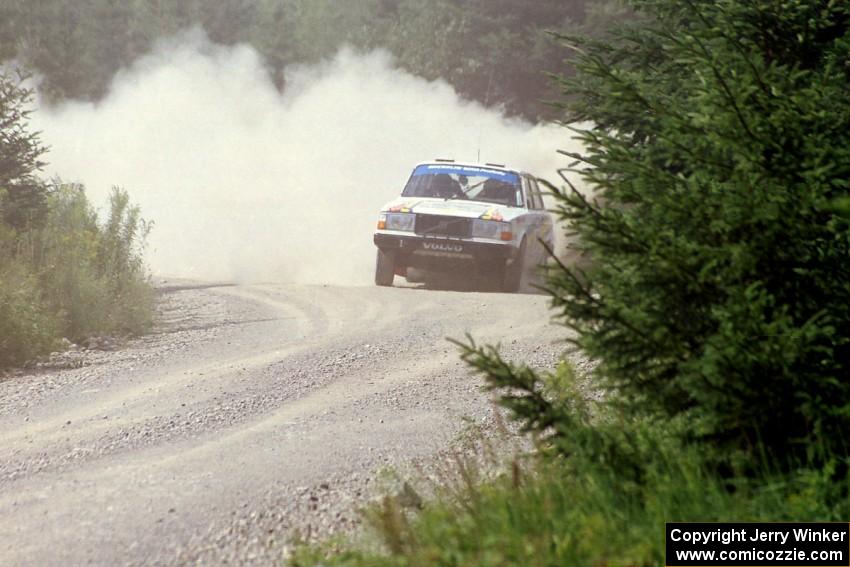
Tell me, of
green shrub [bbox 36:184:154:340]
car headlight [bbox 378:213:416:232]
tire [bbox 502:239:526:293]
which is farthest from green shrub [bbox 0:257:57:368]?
tire [bbox 502:239:526:293]

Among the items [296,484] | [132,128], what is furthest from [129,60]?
[296,484]

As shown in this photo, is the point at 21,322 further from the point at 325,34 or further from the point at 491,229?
the point at 325,34

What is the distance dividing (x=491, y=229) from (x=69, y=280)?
20.8 ft

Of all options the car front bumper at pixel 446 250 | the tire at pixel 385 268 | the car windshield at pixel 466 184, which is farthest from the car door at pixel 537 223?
the tire at pixel 385 268

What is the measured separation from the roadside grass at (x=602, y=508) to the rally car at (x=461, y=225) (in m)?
12.2

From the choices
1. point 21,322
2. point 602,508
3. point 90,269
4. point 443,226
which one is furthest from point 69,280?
point 602,508

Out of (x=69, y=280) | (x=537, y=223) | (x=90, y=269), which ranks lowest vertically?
(x=69, y=280)

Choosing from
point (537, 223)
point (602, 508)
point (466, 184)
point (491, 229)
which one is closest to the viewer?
point (602, 508)

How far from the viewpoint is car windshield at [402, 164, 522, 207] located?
18.2 metres

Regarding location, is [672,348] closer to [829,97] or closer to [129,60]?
[829,97]

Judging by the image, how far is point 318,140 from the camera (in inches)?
1389

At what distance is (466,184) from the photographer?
725 inches

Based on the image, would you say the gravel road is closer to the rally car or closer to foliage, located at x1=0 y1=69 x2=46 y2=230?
foliage, located at x1=0 y1=69 x2=46 y2=230

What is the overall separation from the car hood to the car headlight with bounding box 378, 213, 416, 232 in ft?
0.23
